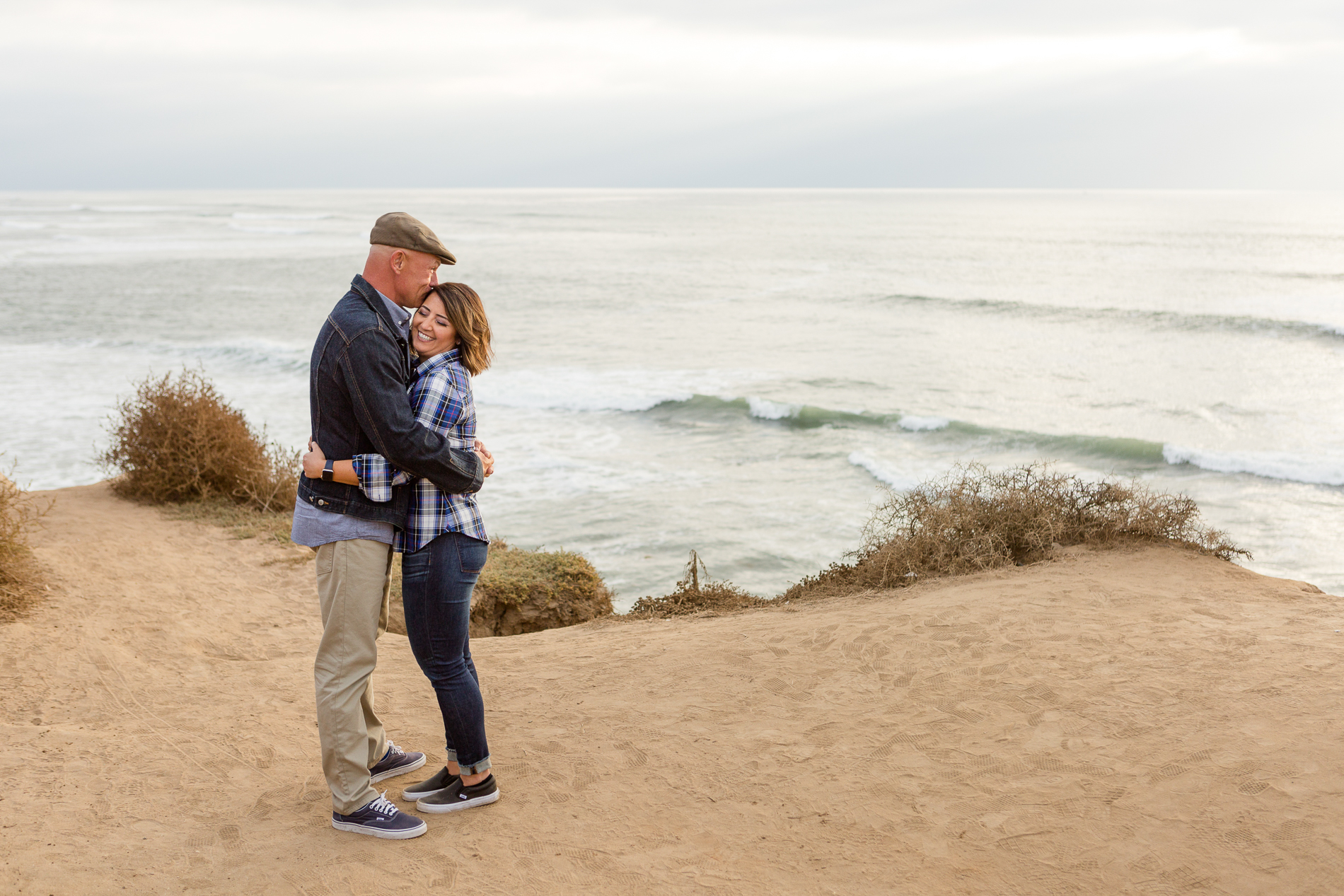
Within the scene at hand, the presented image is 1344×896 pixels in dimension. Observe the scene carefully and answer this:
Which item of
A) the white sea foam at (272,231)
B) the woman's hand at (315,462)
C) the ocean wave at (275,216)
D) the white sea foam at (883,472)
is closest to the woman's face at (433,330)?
the woman's hand at (315,462)

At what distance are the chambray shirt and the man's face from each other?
59 mm

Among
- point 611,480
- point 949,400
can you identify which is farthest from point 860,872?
point 949,400

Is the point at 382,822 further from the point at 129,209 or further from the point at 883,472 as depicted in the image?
the point at 129,209

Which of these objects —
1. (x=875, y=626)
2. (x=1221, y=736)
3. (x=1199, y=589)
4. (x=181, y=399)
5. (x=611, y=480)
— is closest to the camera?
(x=1221, y=736)

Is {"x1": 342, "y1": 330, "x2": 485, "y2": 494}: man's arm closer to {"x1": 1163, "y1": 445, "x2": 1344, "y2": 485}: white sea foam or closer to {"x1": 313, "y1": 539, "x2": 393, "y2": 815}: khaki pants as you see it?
{"x1": 313, "y1": 539, "x2": 393, "y2": 815}: khaki pants

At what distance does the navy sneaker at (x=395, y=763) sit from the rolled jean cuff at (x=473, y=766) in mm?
492

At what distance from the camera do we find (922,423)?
18.0 meters

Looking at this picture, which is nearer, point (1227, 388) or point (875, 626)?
point (875, 626)

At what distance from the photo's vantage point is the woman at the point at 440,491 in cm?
345

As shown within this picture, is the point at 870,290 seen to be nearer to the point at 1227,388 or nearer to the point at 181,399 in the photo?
the point at 1227,388

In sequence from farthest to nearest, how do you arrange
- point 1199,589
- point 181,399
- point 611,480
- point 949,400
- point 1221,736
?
point 949,400 → point 611,480 → point 181,399 → point 1199,589 → point 1221,736

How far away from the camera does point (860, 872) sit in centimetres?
363

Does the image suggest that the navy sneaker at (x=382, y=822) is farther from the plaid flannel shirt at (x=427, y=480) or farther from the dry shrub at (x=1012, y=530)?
the dry shrub at (x=1012, y=530)

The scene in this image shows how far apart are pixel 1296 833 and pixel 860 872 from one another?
1.73m
